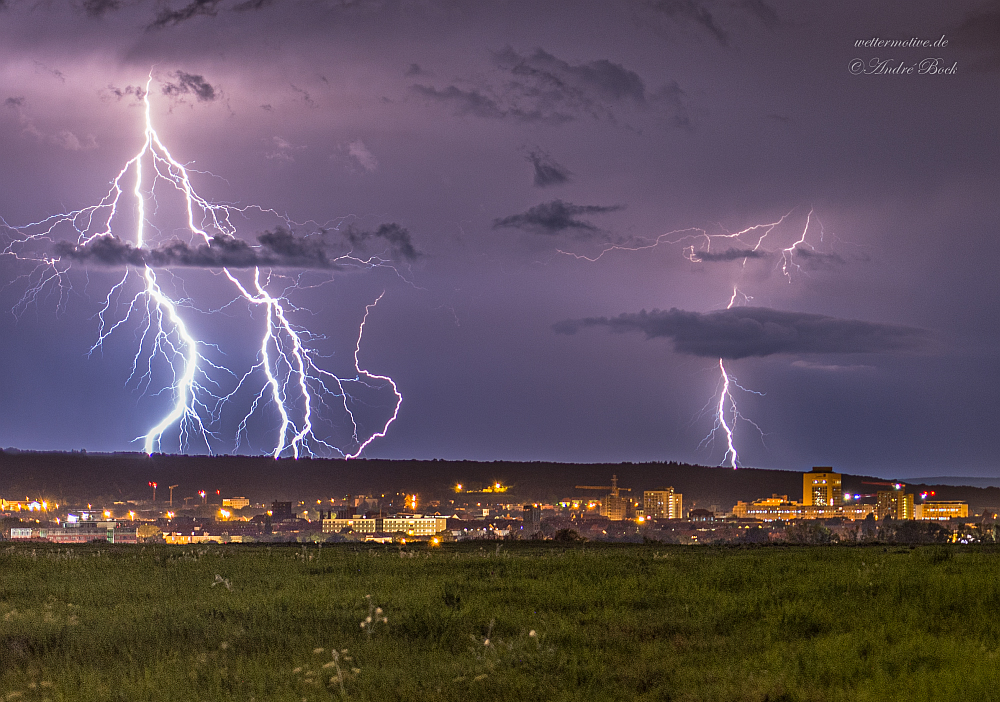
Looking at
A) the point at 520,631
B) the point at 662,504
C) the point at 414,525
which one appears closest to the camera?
the point at 520,631

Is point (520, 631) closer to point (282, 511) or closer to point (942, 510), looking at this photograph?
point (282, 511)

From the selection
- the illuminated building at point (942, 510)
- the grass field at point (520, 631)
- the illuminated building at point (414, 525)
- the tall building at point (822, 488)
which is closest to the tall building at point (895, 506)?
the illuminated building at point (942, 510)

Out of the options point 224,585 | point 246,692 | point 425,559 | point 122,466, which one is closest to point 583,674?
point 246,692

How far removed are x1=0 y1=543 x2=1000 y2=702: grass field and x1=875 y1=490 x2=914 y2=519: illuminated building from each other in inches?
4297

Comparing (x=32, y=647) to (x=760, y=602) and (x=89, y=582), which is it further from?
(x=760, y=602)

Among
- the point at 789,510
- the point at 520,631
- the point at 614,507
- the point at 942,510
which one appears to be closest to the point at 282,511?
the point at 614,507

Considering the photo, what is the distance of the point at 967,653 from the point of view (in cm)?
1042

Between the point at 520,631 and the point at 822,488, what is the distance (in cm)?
17140

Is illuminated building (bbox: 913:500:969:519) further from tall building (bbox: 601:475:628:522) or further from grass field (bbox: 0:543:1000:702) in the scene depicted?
Result: grass field (bbox: 0:543:1000:702)

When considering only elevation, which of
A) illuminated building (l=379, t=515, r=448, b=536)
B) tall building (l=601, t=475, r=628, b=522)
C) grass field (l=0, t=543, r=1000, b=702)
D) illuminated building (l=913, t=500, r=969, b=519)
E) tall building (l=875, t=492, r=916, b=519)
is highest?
grass field (l=0, t=543, r=1000, b=702)

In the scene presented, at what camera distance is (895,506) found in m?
124

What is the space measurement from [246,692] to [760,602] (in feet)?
23.7

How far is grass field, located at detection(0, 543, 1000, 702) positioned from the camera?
10.2 metres

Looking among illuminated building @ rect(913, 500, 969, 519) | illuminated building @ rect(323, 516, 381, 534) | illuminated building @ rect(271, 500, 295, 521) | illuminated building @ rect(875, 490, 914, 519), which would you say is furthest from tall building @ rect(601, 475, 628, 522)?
illuminated building @ rect(323, 516, 381, 534)
